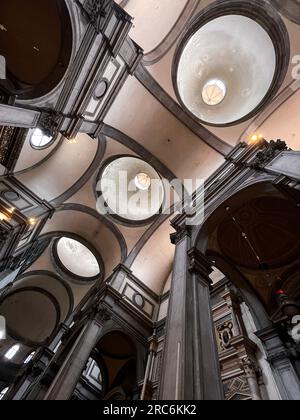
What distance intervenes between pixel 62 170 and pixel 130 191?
362 centimetres

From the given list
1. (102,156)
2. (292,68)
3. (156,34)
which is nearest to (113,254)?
(102,156)

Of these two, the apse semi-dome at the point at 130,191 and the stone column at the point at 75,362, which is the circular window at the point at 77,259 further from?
the stone column at the point at 75,362

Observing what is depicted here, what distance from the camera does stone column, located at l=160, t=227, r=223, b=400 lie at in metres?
2.86

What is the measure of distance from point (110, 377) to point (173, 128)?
10.6 metres

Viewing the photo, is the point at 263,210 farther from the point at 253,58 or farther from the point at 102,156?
the point at 102,156

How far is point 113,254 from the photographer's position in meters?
12.4

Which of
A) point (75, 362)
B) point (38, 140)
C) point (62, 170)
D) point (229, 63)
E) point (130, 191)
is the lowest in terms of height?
point (75, 362)

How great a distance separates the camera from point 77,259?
15.4 metres

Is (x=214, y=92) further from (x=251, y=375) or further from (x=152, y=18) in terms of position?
(x=251, y=375)

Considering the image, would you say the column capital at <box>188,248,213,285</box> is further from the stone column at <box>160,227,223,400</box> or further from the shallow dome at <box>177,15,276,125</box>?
the shallow dome at <box>177,15,276,125</box>

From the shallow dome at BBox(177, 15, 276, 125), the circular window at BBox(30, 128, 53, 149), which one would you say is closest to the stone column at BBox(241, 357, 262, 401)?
the shallow dome at BBox(177, 15, 276, 125)

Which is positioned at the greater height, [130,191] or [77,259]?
[77,259]

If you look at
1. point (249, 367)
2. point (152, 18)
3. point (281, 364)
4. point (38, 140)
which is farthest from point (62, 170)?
point (281, 364)

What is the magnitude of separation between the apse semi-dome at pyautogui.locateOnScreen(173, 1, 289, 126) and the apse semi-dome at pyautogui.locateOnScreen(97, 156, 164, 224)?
3.66 meters
